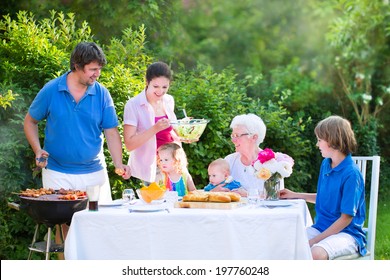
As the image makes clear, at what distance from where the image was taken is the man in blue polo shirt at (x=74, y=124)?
15.7ft

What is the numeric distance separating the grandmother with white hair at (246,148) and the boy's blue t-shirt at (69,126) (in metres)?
0.80

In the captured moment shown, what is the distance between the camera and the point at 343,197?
14.4 feet

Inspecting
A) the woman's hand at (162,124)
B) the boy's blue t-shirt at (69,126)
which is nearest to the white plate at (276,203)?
the woman's hand at (162,124)

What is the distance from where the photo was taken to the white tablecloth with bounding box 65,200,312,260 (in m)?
4.08

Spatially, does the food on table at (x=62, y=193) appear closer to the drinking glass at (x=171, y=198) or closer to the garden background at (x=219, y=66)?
the drinking glass at (x=171, y=198)

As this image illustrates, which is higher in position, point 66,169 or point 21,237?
point 66,169

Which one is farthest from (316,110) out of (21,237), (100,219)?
(100,219)

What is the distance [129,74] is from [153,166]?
1251mm

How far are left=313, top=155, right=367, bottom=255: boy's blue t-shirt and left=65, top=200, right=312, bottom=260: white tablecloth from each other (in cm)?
34

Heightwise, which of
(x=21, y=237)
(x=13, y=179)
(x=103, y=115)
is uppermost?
(x=103, y=115)

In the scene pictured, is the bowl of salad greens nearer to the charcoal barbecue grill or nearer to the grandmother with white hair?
the grandmother with white hair

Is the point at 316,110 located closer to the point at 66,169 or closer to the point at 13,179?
the point at 13,179

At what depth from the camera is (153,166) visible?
5211mm
